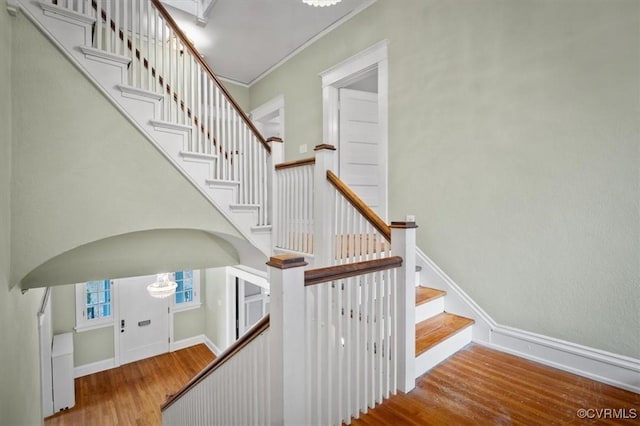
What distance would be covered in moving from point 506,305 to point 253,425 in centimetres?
198

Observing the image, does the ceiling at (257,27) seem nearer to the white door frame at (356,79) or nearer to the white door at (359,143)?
the white door frame at (356,79)

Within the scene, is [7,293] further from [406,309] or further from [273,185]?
[406,309]

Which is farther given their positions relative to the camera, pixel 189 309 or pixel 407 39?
pixel 189 309

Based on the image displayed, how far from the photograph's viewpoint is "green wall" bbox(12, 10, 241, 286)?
6.51 feet

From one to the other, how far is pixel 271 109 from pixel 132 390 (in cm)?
559

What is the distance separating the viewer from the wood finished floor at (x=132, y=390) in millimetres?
4691

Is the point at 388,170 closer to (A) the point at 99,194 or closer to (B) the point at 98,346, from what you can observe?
(A) the point at 99,194

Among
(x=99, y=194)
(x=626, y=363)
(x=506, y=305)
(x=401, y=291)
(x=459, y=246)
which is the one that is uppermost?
(x=99, y=194)

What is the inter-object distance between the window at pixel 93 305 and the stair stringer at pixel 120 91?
4.71m

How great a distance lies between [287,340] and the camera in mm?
A: 1330

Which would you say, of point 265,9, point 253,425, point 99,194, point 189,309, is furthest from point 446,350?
point 189,309

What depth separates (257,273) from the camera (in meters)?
4.75

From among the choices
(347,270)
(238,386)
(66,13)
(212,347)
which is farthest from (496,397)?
(212,347)

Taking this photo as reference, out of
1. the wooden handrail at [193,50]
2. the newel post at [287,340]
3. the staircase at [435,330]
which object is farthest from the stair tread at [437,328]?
the wooden handrail at [193,50]
